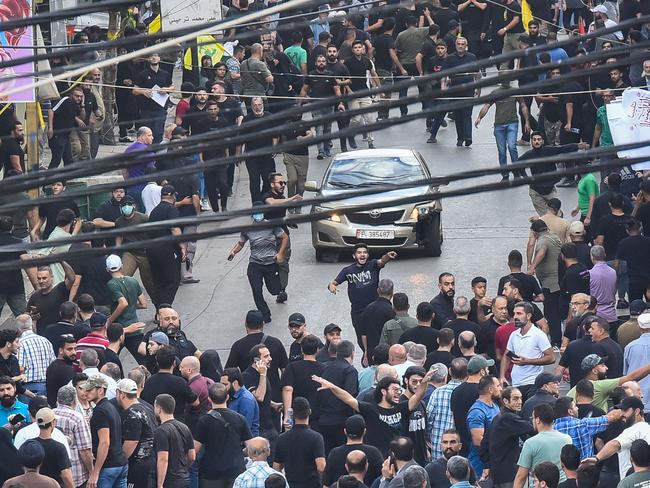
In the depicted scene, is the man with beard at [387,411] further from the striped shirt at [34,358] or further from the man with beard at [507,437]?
the striped shirt at [34,358]

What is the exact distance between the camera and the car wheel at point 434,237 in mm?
20406

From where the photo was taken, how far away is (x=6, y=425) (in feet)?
40.2

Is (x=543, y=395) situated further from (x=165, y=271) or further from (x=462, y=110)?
(x=462, y=110)

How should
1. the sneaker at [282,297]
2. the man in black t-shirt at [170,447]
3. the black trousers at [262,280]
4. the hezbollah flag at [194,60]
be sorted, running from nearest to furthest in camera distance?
the man in black t-shirt at [170,447] < the black trousers at [262,280] < the sneaker at [282,297] < the hezbollah flag at [194,60]

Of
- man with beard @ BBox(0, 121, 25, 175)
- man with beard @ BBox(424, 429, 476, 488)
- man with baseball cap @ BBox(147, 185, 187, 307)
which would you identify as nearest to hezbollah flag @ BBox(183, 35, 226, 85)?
man with beard @ BBox(0, 121, 25, 175)

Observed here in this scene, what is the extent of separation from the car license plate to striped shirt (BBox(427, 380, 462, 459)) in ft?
25.5

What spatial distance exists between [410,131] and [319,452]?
16387 mm

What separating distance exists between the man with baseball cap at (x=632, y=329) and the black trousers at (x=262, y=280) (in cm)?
539

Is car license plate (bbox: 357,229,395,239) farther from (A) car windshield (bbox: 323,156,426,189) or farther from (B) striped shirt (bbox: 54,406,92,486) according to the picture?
(B) striped shirt (bbox: 54,406,92,486)

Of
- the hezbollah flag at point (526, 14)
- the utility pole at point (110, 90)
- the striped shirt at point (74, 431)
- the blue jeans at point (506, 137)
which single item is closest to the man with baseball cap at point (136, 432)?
the striped shirt at point (74, 431)

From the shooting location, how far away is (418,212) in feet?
65.9

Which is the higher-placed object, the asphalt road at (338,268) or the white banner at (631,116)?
the white banner at (631,116)

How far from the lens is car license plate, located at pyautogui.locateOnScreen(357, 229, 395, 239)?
1995cm

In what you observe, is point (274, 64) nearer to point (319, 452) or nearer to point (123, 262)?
point (123, 262)
